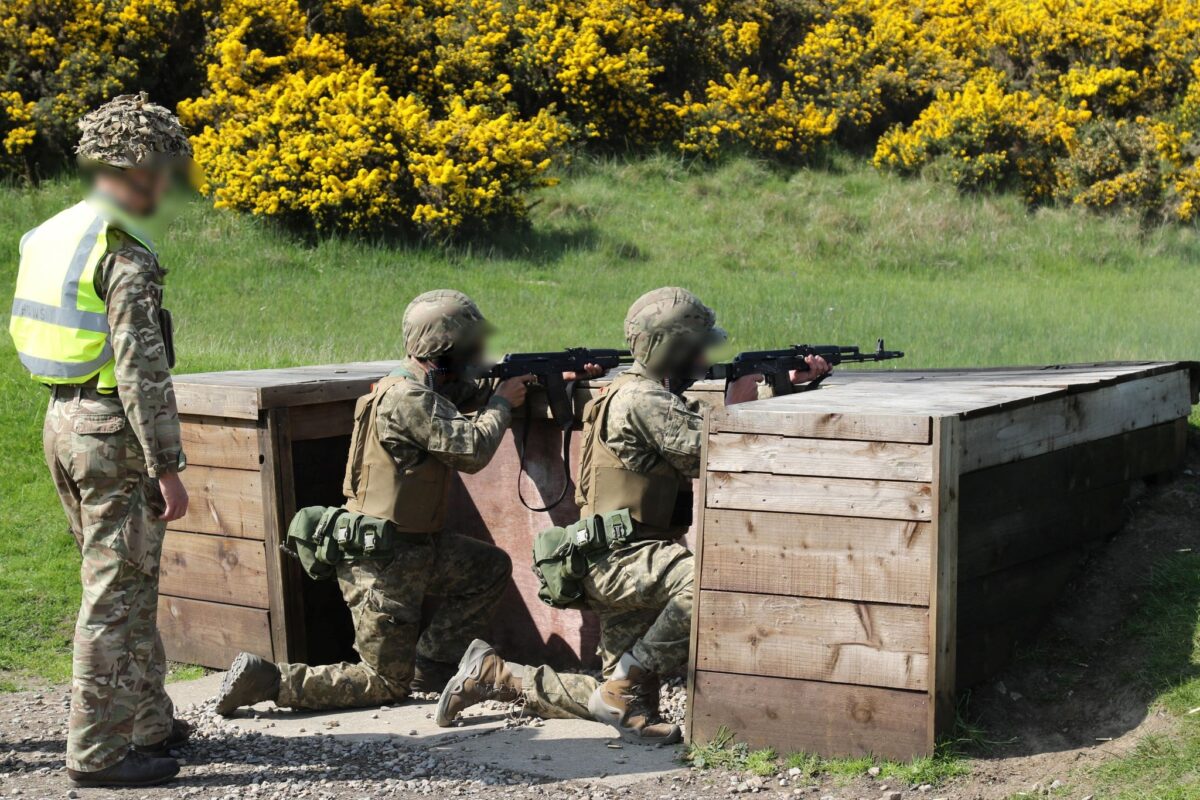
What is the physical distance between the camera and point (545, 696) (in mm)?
5344

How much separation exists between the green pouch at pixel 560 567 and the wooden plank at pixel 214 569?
144 cm

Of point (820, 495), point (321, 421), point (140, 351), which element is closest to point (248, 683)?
point (321, 421)

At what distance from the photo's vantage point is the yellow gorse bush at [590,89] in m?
14.2

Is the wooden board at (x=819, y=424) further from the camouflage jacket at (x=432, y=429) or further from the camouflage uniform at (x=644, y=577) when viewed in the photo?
the camouflage jacket at (x=432, y=429)

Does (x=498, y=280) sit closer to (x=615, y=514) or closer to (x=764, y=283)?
(x=764, y=283)

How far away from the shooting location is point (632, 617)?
5367 mm

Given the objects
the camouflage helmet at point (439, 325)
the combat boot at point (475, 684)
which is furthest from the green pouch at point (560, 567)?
the camouflage helmet at point (439, 325)

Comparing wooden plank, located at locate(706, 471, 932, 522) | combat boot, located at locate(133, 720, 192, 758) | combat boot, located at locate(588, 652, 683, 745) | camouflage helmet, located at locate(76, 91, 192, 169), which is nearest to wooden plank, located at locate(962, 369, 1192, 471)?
wooden plank, located at locate(706, 471, 932, 522)

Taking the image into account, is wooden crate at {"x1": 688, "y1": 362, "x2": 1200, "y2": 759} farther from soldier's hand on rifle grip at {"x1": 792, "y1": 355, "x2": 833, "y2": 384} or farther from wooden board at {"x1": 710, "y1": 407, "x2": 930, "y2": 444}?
soldier's hand on rifle grip at {"x1": 792, "y1": 355, "x2": 833, "y2": 384}

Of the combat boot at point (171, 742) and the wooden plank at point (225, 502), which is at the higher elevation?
the wooden plank at point (225, 502)

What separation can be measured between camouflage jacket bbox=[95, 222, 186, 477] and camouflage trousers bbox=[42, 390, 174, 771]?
140mm

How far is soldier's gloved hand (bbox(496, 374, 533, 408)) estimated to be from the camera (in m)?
5.70

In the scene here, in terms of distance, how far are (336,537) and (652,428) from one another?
1.35 m

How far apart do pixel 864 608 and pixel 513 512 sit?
83.8 inches
